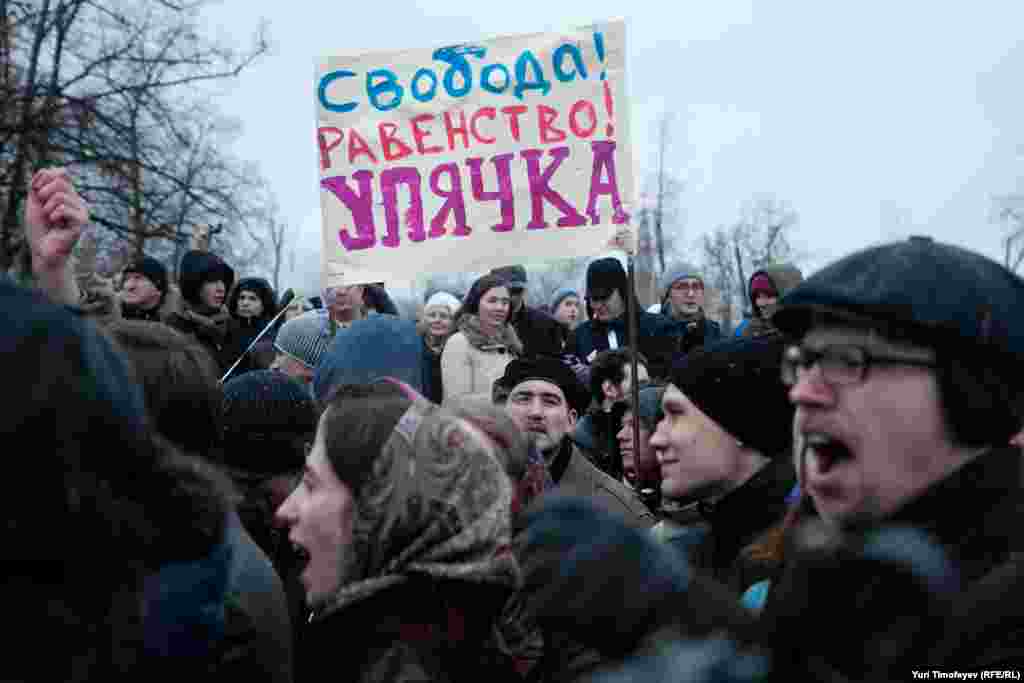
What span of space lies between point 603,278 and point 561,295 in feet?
6.12

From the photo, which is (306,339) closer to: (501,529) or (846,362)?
(501,529)

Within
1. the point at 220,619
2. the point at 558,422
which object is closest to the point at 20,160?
the point at 558,422

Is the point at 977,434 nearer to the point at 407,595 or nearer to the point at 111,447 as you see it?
the point at 407,595

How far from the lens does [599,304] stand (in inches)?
351

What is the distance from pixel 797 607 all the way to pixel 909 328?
56 centimetres

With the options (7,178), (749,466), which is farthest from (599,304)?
(7,178)

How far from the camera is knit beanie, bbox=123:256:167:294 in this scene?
806cm

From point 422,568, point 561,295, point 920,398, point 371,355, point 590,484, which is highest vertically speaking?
point 920,398

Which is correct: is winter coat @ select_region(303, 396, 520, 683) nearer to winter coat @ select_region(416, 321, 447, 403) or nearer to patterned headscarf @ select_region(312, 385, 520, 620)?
patterned headscarf @ select_region(312, 385, 520, 620)

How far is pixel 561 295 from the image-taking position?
1081 cm

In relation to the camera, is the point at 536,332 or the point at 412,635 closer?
the point at 412,635

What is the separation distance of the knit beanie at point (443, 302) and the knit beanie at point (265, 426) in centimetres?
490

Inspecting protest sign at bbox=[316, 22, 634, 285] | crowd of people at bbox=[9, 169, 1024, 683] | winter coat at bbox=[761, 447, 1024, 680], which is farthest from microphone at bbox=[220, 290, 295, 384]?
winter coat at bbox=[761, 447, 1024, 680]

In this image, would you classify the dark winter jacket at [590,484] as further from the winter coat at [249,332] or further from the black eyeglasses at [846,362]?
the winter coat at [249,332]
